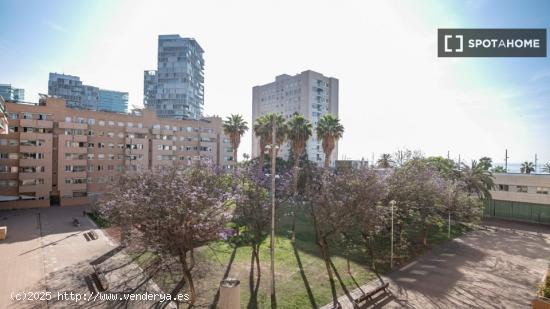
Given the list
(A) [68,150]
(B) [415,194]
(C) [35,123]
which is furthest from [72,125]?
(B) [415,194]

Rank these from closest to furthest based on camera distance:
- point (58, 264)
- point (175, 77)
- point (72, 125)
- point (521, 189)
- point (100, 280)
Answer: point (100, 280)
point (58, 264)
point (521, 189)
point (72, 125)
point (175, 77)

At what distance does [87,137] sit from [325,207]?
45679 millimetres

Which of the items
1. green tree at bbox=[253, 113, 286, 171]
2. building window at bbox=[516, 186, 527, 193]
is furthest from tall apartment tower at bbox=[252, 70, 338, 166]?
building window at bbox=[516, 186, 527, 193]

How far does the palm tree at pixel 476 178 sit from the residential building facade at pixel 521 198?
4598 mm

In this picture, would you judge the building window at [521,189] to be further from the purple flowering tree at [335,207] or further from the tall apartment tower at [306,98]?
the tall apartment tower at [306,98]

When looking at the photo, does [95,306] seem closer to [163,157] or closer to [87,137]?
[87,137]

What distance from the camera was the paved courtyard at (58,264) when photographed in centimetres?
1465

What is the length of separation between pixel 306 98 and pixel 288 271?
7403 cm

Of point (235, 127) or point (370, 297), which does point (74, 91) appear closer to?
point (235, 127)

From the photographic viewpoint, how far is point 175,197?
11.9 m

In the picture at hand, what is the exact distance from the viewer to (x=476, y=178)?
3591 cm

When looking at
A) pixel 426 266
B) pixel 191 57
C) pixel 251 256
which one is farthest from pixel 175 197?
pixel 191 57

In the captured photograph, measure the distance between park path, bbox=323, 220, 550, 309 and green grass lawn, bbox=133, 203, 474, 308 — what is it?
107 centimetres

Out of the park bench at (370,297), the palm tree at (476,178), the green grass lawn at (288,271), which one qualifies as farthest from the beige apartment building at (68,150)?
the palm tree at (476,178)
